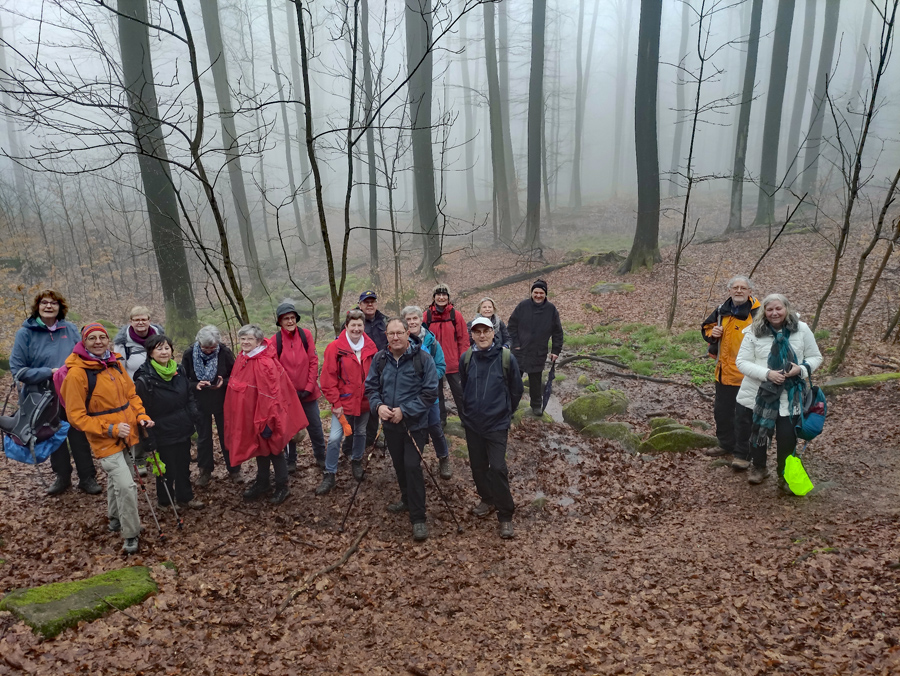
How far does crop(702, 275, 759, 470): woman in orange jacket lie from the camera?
5723 mm

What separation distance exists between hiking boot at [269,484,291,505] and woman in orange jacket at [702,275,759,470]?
4.98 m

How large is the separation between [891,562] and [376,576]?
4079 millimetres

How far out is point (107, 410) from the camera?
4406 mm

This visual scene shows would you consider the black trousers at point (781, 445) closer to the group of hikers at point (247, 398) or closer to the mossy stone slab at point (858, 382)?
the group of hikers at point (247, 398)

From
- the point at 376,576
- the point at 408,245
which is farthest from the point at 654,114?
the point at 376,576

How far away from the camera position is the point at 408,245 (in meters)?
22.7

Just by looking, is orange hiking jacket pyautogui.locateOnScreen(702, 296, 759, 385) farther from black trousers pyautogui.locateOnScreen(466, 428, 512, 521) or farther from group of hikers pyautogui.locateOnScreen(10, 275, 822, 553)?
black trousers pyautogui.locateOnScreen(466, 428, 512, 521)

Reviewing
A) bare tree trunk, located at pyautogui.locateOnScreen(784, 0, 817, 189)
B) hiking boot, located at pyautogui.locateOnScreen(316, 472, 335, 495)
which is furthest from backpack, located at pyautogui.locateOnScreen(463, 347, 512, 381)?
bare tree trunk, located at pyautogui.locateOnScreen(784, 0, 817, 189)

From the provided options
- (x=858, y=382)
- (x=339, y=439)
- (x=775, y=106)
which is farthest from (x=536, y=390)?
(x=775, y=106)

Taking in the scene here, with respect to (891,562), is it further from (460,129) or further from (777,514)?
(460,129)

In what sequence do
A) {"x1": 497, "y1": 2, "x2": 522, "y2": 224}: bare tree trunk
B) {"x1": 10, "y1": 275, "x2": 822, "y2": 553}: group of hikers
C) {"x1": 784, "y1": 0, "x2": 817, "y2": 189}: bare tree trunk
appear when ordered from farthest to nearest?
{"x1": 784, "y1": 0, "x2": 817, "y2": 189}: bare tree trunk
{"x1": 497, "y1": 2, "x2": 522, "y2": 224}: bare tree trunk
{"x1": 10, "y1": 275, "x2": 822, "y2": 553}: group of hikers

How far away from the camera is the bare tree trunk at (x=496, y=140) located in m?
20.4

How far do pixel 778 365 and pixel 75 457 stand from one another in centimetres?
720

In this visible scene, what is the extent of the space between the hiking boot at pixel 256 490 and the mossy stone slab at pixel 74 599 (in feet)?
4.86
